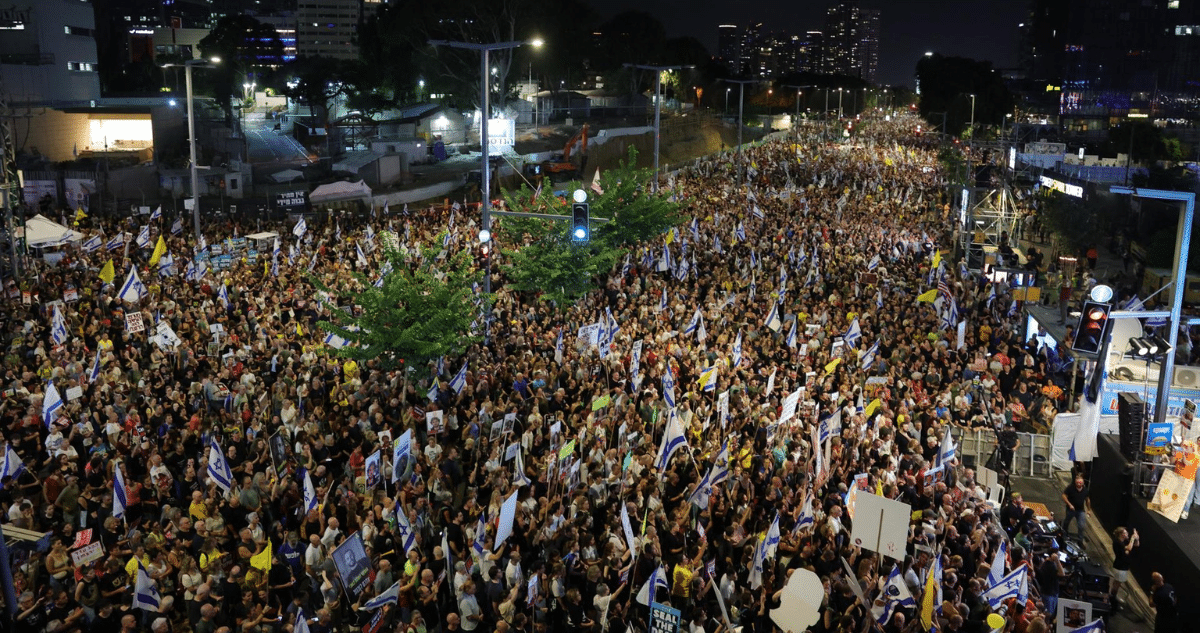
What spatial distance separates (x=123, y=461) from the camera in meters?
13.0

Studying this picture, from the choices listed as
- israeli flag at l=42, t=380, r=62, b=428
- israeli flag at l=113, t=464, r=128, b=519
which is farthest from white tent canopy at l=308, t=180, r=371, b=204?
israeli flag at l=113, t=464, r=128, b=519

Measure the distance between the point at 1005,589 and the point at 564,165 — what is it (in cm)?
4911

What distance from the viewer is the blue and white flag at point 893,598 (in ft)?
32.5

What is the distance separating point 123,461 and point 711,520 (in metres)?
7.90

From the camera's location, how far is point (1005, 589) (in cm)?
1032

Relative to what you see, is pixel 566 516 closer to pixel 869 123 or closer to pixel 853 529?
pixel 853 529

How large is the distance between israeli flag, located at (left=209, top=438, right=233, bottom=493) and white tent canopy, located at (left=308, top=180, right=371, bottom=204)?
92.8ft

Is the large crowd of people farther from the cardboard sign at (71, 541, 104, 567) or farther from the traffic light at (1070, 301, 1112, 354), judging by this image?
the traffic light at (1070, 301, 1112, 354)

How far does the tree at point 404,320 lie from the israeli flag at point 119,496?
4.95 metres

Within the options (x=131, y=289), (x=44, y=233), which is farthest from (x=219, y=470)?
(x=44, y=233)

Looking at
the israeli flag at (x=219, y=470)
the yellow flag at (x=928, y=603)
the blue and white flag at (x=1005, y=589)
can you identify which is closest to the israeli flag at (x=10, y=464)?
the israeli flag at (x=219, y=470)

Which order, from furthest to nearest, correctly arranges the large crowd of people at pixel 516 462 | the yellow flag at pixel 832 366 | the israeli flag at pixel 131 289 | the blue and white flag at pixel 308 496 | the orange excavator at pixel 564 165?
1. the orange excavator at pixel 564 165
2. the israeli flag at pixel 131 289
3. the yellow flag at pixel 832 366
4. the blue and white flag at pixel 308 496
5. the large crowd of people at pixel 516 462

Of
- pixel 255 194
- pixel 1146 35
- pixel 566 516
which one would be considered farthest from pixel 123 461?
pixel 1146 35

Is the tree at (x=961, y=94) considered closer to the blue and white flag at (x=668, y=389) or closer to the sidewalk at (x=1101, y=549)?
the sidewalk at (x=1101, y=549)
